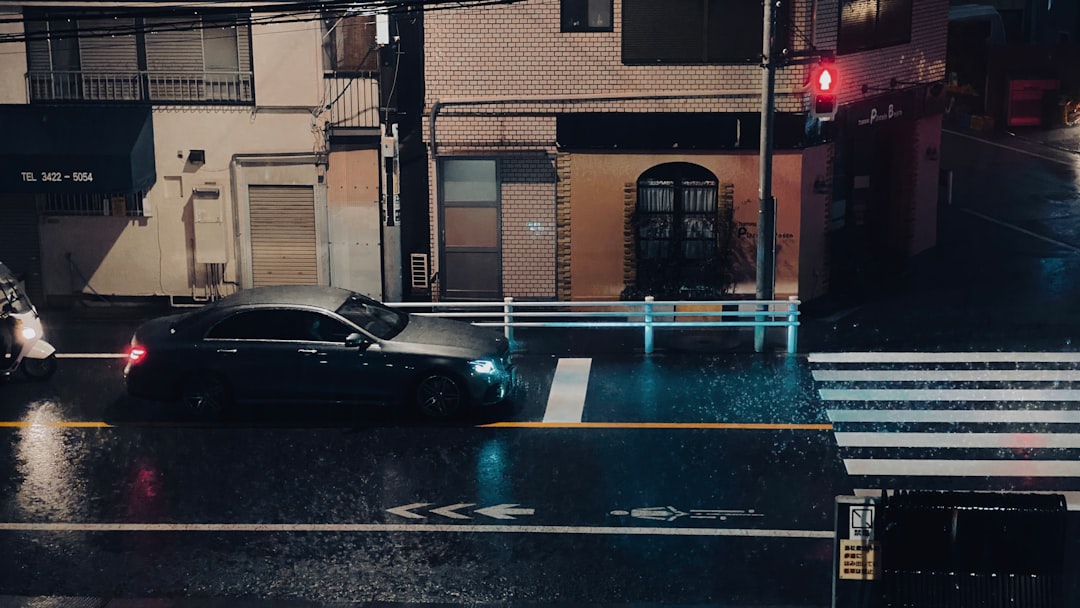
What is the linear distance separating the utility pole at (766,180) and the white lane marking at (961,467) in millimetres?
4996

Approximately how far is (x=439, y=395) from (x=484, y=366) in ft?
2.14

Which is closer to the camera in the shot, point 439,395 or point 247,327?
point 439,395

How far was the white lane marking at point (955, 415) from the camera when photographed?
1598cm

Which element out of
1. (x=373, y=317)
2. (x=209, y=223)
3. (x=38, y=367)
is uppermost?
(x=209, y=223)

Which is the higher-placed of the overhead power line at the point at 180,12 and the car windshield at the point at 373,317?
the overhead power line at the point at 180,12

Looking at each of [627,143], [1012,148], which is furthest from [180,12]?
[1012,148]

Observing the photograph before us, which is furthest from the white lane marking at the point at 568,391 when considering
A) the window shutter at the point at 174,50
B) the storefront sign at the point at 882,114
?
the window shutter at the point at 174,50

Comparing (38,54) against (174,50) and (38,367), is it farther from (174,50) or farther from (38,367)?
(38,367)

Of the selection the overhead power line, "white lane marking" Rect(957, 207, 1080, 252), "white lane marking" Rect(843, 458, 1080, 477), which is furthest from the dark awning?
"white lane marking" Rect(957, 207, 1080, 252)

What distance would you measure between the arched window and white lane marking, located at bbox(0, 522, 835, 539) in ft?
34.6

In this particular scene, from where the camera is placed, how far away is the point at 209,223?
2334cm

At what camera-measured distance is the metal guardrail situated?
746 inches

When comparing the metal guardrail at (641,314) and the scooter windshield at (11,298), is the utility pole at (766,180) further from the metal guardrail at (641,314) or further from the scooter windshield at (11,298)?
the scooter windshield at (11,298)

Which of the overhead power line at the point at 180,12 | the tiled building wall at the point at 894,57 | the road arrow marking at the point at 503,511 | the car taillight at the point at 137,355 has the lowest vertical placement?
the road arrow marking at the point at 503,511
